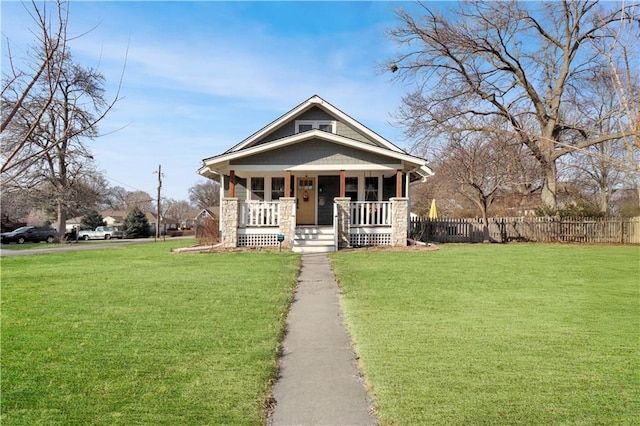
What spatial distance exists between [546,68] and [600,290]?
878 inches

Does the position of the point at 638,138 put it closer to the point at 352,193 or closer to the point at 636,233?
the point at 352,193

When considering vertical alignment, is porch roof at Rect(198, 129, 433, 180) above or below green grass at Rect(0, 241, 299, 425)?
above

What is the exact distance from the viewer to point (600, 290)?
838 centimetres

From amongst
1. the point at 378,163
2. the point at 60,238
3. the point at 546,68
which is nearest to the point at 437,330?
the point at 378,163

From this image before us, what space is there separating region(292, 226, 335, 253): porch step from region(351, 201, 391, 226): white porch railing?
1.18m

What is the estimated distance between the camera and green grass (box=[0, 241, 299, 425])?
3.38m

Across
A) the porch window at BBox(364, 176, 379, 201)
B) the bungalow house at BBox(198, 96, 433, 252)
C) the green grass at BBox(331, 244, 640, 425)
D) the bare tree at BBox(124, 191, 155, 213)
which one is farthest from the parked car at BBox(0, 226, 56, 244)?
the bare tree at BBox(124, 191, 155, 213)

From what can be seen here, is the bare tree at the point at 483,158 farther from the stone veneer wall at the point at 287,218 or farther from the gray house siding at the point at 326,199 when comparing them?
the stone veneer wall at the point at 287,218

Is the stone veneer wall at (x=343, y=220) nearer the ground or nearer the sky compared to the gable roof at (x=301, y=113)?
nearer the ground

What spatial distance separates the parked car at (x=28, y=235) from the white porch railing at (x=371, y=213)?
3303 centimetres

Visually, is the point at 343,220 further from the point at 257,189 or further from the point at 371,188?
the point at 257,189

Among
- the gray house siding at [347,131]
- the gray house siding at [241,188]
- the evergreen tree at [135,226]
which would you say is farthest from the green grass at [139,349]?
the evergreen tree at [135,226]

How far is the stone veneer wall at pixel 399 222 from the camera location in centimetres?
1630

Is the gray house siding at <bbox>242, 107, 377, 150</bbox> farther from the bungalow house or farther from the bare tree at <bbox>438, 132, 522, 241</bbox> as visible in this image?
the bare tree at <bbox>438, 132, 522, 241</bbox>
